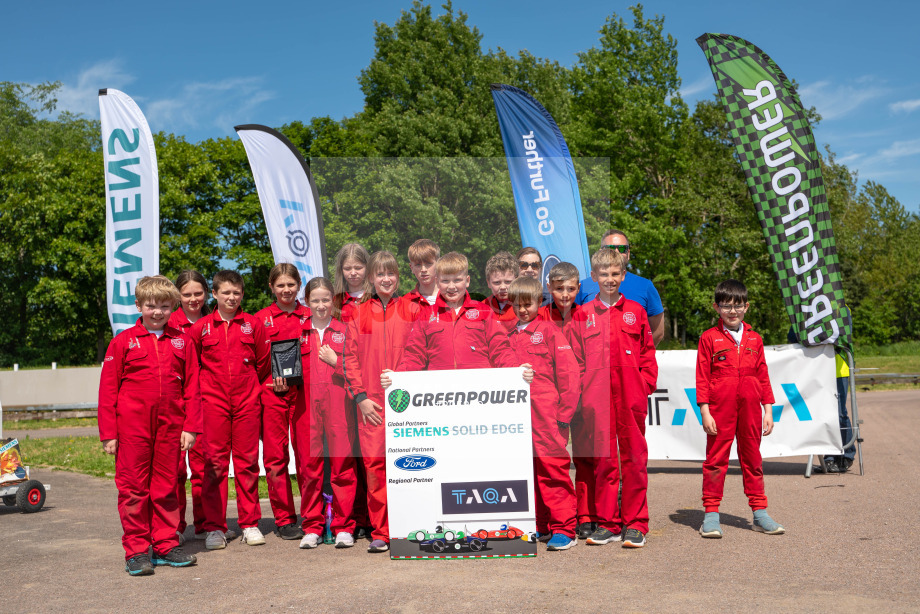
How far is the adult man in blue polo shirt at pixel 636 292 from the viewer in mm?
5953

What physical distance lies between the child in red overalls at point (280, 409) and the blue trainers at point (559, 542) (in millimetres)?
2050

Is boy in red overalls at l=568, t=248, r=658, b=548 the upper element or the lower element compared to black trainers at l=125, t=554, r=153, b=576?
upper

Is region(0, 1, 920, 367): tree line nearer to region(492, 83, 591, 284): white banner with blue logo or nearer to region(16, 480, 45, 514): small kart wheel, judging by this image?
region(492, 83, 591, 284): white banner with blue logo

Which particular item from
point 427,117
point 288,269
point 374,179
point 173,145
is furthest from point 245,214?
point 288,269

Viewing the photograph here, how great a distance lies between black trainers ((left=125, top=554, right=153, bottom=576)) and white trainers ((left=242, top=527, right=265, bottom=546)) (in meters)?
0.87

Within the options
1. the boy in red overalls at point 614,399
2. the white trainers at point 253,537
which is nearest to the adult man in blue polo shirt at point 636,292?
the boy in red overalls at point 614,399

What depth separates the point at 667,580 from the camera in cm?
427

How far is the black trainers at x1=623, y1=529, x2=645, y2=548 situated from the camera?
16.7 feet

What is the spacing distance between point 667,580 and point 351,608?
73.6 inches

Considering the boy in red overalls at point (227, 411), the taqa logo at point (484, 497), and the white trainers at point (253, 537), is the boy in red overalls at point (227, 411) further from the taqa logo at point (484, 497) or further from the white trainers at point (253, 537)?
the taqa logo at point (484, 497)

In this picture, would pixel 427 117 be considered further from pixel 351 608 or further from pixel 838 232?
pixel 838 232

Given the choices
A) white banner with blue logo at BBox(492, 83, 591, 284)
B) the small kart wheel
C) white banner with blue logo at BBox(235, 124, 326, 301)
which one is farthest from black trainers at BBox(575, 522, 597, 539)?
white banner with blue logo at BBox(235, 124, 326, 301)

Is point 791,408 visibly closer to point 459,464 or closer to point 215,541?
point 459,464

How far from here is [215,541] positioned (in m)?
5.52
